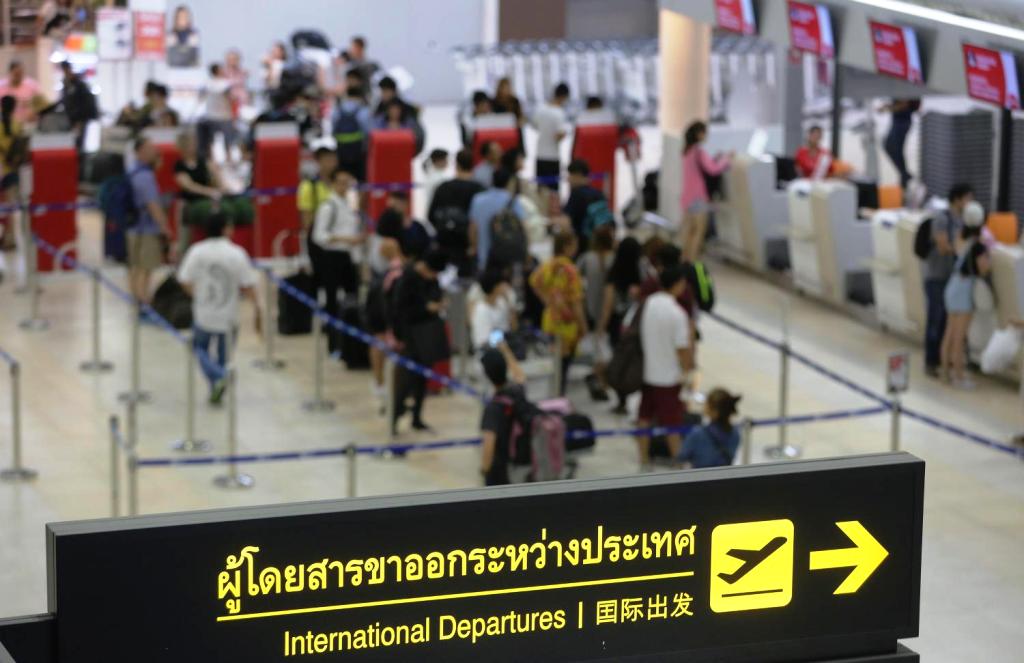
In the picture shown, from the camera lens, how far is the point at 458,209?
14.2m

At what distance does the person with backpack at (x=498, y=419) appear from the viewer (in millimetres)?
9922

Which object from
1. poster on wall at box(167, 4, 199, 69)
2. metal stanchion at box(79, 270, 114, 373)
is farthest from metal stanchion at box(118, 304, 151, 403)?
poster on wall at box(167, 4, 199, 69)

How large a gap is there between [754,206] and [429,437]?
565cm

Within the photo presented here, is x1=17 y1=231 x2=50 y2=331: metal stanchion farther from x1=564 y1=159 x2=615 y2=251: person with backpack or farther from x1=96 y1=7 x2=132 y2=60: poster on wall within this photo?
x1=96 y1=7 x2=132 y2=60: poster on wall

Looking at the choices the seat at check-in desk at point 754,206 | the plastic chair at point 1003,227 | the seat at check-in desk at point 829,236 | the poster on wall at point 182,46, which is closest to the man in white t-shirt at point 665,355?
the plastic chair at point 1003,227

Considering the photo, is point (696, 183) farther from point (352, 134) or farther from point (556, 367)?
point (556, 367)

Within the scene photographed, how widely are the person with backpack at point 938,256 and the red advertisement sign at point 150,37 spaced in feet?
45.7

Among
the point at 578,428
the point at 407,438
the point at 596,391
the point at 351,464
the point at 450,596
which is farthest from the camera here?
the point at 596,391

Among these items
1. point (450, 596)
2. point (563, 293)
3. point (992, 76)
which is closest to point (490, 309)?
point (563, 293)

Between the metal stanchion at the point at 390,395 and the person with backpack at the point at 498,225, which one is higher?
the person with backpack at the point at 498,225

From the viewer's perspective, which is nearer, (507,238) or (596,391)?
(596,391)

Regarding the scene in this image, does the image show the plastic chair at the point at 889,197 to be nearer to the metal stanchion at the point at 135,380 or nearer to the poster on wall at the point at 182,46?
the metal stanchion at the point at 135,380

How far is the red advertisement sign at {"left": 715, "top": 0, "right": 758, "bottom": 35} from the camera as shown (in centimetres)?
1602

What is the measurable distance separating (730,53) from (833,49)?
40.8ft
